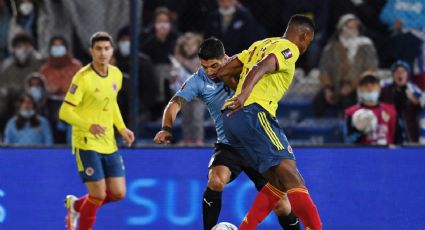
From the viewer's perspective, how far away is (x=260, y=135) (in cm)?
743

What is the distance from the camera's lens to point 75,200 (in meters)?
9.20

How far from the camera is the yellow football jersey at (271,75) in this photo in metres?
7.38

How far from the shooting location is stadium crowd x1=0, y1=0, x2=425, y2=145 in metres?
10.2

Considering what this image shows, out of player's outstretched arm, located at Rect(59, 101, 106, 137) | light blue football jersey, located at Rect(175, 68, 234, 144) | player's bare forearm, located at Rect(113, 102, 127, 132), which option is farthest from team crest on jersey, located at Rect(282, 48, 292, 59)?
player's bare forearm, located at Rect(113, 102, 127, 132)

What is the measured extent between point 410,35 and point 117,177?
337 centimetres

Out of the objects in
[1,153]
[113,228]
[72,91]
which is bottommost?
[113,228]

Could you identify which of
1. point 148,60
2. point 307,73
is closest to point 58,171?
point 148,60

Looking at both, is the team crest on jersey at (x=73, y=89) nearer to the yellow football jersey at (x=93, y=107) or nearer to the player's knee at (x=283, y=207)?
the yellow football jersey at (x=93, y=107)

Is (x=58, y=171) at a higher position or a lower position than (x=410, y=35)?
lower

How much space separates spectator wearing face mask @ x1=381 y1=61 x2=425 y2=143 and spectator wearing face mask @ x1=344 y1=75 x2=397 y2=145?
266mm

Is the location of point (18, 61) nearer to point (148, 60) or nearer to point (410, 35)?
point (148, 60)

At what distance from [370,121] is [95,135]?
2.64m

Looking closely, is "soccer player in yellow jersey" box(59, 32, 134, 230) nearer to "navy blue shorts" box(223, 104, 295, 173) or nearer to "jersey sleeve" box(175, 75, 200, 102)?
"jersey sleeve" box(175, 75, 200, 102)

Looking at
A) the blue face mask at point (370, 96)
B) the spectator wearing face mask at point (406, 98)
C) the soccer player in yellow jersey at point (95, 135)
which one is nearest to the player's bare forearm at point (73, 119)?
the soccer player in yellow jersey at point (95, 135)
